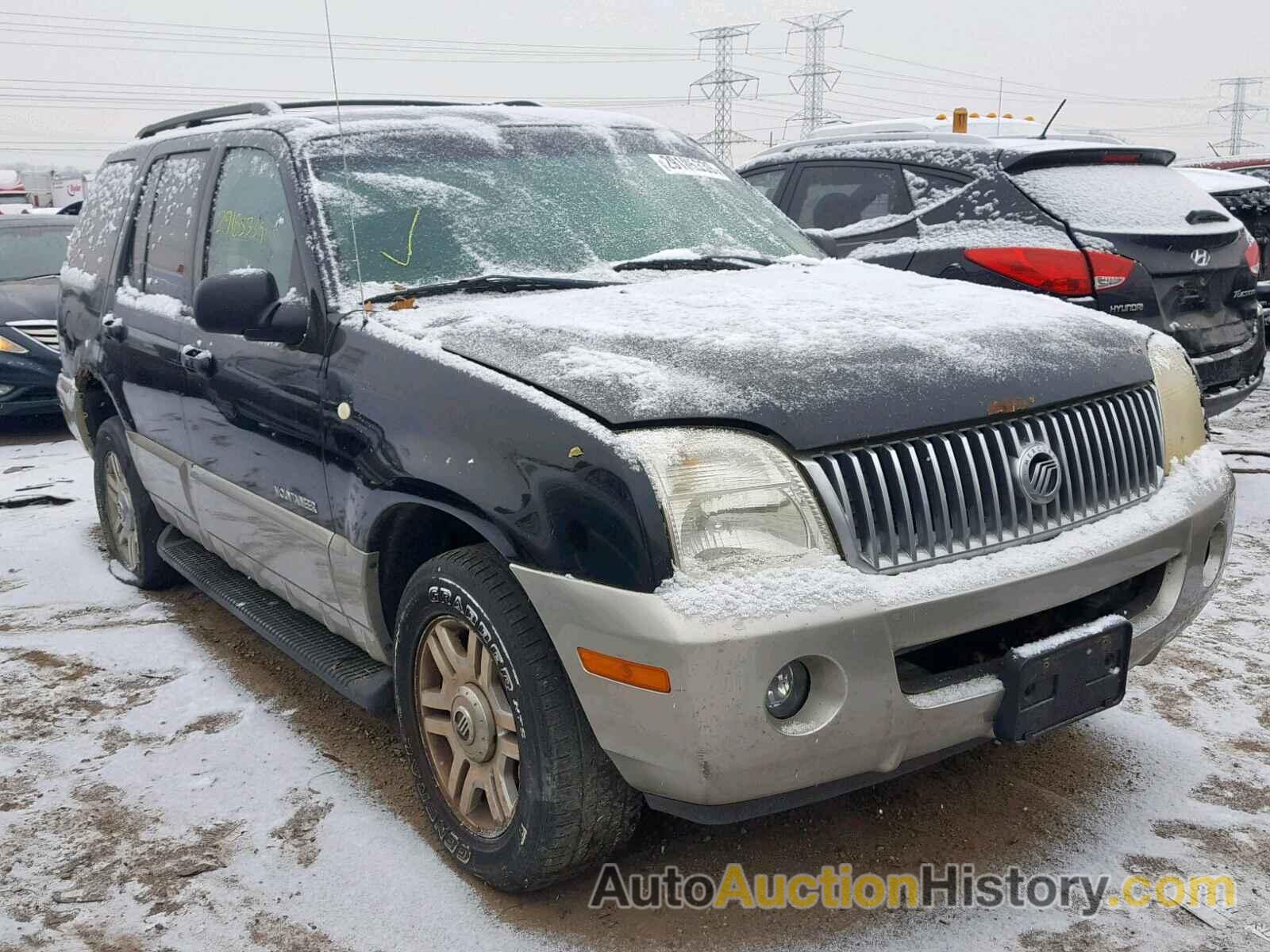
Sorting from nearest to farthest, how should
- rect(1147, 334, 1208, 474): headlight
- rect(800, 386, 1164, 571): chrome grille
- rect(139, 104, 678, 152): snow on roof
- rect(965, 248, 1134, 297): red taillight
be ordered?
rect(800, 386, 1164, 571): chrome grille → rect(1147, 334, 1208, 474): headlight → rect(139, 104, 678, 152): snow on roof → rect(965, 248, 1134, 297): red taillight

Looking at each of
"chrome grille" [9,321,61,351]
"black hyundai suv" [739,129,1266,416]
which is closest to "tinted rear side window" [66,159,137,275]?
"black hyundai suv" [739,129,1266,416]

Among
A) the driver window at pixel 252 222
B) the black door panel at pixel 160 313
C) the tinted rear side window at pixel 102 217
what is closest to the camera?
the driver window at pixel 252 222

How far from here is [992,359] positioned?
2707mm

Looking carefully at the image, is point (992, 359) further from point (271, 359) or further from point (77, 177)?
point (77, 177)

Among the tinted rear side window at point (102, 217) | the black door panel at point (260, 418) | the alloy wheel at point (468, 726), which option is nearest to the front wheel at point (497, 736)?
the alloy wheel at point (468, 726)

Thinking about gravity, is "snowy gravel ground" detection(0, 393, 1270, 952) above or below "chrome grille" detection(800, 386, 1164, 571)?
below

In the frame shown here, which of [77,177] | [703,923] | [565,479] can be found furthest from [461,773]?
[77,177]

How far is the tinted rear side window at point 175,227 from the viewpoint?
13.6 feet

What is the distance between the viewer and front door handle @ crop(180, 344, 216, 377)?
148 inches

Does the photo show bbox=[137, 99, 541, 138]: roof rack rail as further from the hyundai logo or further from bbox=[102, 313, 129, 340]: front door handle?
the hyundai logo

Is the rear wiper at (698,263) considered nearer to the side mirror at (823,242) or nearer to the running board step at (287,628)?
the side mirror at (823,242)

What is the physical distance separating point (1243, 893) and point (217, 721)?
2.91 metres

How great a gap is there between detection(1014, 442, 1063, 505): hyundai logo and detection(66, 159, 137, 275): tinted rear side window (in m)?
3.82

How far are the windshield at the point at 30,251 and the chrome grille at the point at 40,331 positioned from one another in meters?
1.04
